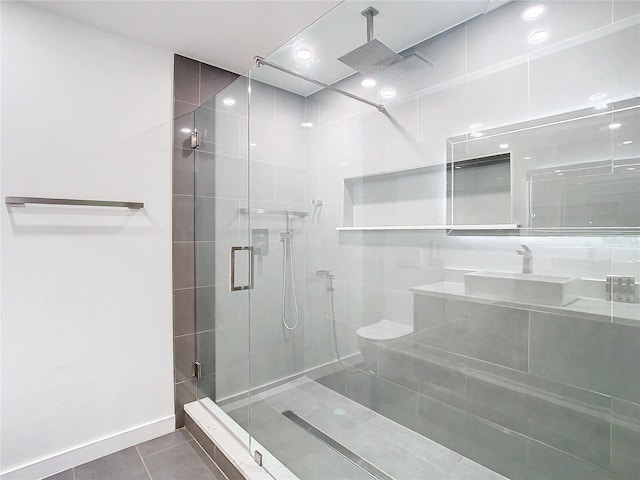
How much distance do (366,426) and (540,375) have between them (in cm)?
84

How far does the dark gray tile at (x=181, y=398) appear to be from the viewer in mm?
2127

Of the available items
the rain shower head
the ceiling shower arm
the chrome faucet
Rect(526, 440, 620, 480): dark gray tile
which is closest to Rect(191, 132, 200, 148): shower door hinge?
the rain shower head

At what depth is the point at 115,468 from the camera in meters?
1.77

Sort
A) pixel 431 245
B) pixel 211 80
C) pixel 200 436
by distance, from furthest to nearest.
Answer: pixel 211 80, pixel 200 436, pixel 431 245

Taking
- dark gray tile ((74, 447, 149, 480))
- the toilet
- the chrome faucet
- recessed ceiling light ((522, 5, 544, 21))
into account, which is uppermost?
recessed ceiling light ((522, 5, 544, 21))

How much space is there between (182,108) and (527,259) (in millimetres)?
2143

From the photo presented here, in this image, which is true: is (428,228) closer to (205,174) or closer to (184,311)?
(205,174)

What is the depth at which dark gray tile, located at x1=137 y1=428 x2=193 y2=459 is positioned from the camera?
1.92m

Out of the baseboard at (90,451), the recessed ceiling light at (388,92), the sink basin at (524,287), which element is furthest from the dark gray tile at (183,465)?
the recessed ceiling light at (388,92)

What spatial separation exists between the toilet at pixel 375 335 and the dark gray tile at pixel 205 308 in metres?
0.97

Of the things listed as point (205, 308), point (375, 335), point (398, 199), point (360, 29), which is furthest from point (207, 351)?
point (360, 29)

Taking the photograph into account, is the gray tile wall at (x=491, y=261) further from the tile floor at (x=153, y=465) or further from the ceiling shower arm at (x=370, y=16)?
the tile floor at (x=153, y=465)

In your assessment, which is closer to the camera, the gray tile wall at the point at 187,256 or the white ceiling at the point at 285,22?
the white ceiling at the point at 285,22

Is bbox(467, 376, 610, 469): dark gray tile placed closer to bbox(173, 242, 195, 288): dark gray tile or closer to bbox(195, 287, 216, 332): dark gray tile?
bbox(195, 287, 216, 332): dark gray tile
